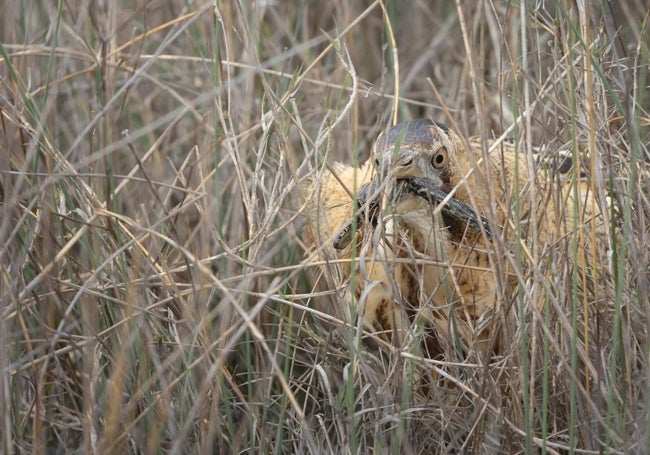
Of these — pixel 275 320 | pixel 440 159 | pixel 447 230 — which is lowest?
pixel 275 320

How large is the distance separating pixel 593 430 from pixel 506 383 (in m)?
0.26

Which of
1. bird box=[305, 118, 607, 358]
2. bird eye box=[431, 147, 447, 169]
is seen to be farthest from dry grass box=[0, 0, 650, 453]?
bird eye box=[431, 147, 447, 169]

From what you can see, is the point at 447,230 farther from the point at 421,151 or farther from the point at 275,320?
the point at 275,320

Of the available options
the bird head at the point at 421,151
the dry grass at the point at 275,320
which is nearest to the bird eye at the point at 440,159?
the bird head at the point at 421,151

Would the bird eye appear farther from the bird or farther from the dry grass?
the dry grass

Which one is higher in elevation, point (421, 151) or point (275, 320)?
point (421, 151)

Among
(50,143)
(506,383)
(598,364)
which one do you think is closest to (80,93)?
(50,143)

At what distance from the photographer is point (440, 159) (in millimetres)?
2150

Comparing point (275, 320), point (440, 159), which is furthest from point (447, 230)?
point (275, 320)

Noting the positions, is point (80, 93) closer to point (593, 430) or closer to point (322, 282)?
point (322, 282)

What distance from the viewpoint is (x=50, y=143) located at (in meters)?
2.03

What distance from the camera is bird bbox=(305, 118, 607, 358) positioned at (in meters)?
1.75

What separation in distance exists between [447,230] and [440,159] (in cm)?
16

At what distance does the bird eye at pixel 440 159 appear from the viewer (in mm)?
2135
